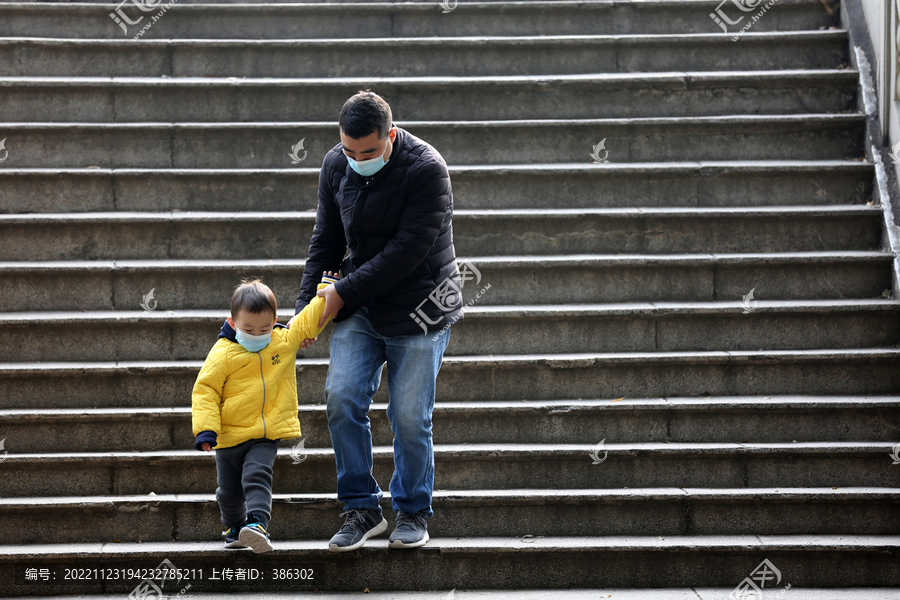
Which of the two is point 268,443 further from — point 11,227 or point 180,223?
point 11,227

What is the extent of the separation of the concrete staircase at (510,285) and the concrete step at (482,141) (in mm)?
18

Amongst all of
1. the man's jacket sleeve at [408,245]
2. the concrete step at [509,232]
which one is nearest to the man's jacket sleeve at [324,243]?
the man's jacket sleeve at [408,245]

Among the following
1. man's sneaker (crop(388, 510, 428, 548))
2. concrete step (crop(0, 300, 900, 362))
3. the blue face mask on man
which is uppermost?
the blue face mask on man

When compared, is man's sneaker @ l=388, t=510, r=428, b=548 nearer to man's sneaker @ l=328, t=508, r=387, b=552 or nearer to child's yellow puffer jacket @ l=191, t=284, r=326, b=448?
man's sneaker @ l=328, t=508, r=387, b=552

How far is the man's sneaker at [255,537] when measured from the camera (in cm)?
312

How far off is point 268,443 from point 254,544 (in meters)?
0.44

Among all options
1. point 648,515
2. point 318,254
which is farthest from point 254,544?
point 648,515

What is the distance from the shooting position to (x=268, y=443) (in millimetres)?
3264

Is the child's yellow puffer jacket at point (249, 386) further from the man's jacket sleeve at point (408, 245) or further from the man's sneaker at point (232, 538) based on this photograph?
the man's sneaker at point (232, 538)

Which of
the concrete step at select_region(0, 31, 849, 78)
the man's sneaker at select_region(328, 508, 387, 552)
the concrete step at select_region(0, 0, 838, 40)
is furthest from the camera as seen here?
the concrete step at select_region(0, 0, 838, 40)

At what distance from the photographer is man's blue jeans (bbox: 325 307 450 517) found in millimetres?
3125

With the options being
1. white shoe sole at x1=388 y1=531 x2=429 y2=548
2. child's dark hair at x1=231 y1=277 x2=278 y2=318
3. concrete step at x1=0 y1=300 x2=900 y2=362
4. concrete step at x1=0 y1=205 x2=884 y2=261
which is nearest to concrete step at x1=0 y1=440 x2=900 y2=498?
white shoe sole at x1=388 y1=531 x2=429 y2=548

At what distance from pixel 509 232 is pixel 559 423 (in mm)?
1219

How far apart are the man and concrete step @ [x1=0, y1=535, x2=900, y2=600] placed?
0.63 ft
